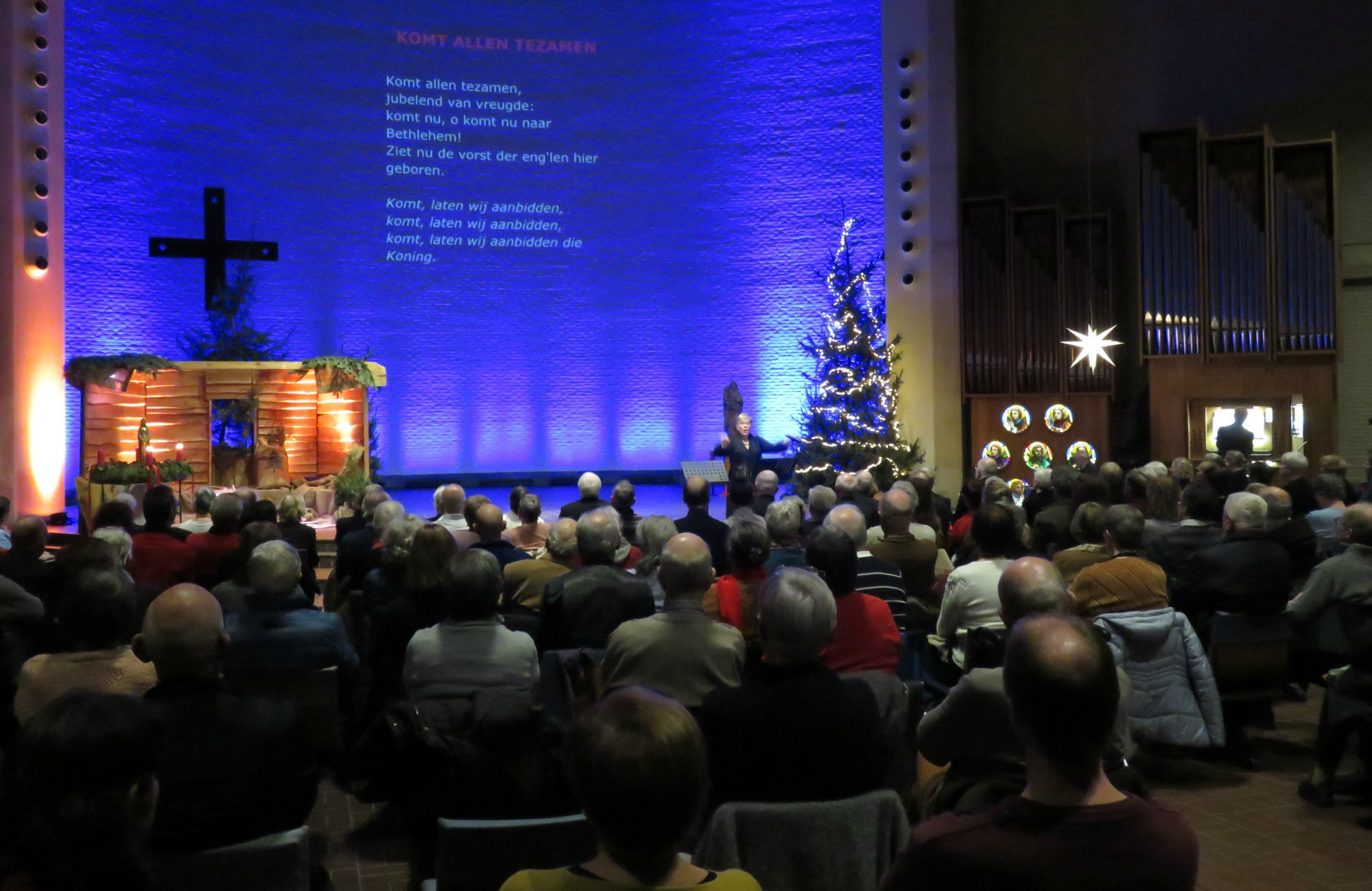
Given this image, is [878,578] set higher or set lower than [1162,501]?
lower

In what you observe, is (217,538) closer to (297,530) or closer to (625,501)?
(297,530)

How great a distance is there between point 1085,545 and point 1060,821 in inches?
138

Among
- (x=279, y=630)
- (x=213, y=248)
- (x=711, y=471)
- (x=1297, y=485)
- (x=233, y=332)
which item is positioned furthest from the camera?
(x=233, y=332)

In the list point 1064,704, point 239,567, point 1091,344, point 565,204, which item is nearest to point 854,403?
point 1091,344

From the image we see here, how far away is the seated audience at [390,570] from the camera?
175 inches

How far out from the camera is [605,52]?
13.9 meters

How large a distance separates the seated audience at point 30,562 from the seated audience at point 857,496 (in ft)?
13.0

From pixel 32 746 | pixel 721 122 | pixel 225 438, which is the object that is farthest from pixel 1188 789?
pixel 721 122

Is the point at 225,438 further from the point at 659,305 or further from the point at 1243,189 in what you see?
the point at 1243,189

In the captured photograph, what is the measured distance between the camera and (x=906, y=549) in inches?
199

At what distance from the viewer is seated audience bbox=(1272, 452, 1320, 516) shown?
705cm

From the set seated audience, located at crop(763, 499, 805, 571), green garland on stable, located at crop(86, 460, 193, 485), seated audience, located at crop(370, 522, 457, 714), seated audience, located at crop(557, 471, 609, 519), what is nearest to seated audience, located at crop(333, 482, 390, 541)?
seated audience, located at crop(557, 471, 609, 519)

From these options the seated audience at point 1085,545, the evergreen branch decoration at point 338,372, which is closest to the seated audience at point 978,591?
the seated audience at point 1085,545

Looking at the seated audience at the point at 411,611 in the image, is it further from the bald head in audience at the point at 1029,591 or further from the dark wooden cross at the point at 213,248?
the dark wooden cross at the point at 213,248
